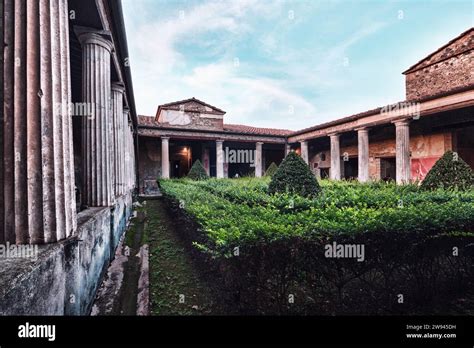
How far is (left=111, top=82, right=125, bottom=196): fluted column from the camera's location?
6543 mm

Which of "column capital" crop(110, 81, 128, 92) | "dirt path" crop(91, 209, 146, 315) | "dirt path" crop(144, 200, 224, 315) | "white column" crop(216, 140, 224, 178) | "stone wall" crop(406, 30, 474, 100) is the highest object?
"stone wall" crop(406, 30, 474, 100)

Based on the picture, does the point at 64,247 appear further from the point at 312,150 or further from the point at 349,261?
the point at 312,150

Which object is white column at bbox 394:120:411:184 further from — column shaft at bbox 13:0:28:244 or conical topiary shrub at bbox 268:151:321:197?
column shaft at bbox 13:0:28:244

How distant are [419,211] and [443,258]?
776 mm

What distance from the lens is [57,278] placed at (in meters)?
2.01

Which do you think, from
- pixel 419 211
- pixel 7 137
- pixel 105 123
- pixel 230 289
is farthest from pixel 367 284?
pixel 105 123

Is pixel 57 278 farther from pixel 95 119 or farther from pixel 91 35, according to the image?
pixel 91 35

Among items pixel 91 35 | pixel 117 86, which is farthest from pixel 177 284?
pixel 117 86

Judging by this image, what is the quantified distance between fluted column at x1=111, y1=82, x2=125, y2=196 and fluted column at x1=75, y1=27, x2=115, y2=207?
1892mm

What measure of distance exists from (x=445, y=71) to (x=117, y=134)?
16.0 meters

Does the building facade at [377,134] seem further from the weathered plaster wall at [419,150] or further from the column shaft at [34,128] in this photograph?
the column shaft at [34,128]

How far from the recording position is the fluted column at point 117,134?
21.5ft

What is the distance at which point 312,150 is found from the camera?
22250 mm

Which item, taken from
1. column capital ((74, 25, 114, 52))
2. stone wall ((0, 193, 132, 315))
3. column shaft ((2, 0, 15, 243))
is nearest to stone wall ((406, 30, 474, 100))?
column capital ((74, 25, 114, 52))
